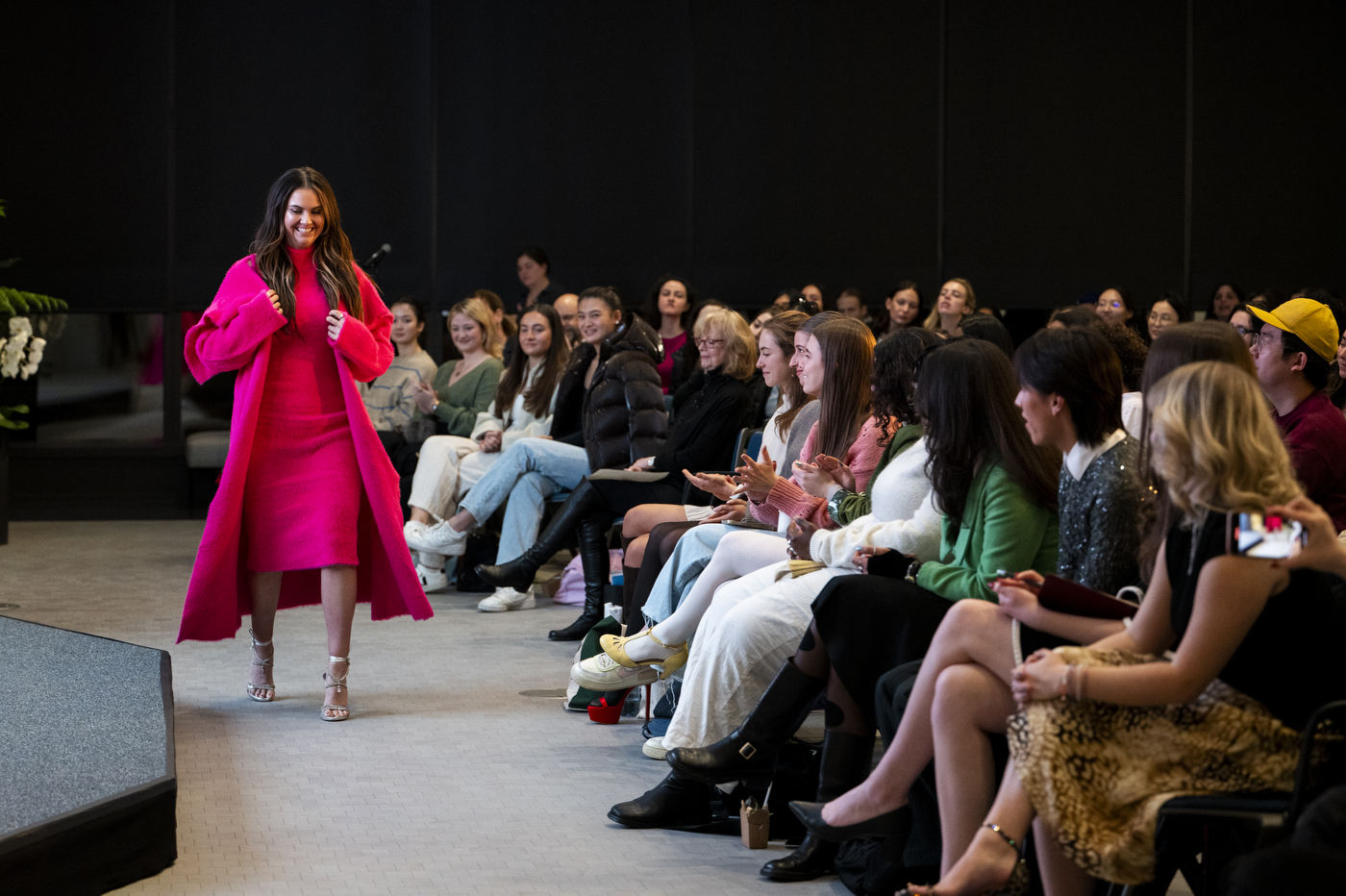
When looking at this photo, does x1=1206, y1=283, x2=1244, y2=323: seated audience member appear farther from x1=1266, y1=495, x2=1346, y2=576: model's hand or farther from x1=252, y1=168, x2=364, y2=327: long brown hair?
x1=1266, y1=495, x2=1346, y2=576: model's hand

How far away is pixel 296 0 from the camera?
8.00m

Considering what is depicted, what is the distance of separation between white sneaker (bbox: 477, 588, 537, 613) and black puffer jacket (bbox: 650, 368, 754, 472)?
0.89 m

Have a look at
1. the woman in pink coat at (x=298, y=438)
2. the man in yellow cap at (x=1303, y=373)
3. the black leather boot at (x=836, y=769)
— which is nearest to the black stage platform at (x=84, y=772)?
the woman in pink coat at (x=298, y=438)

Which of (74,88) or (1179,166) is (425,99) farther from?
(1179,166)

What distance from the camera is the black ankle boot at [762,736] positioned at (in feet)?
8.59

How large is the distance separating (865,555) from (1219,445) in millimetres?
926

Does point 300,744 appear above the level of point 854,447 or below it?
below

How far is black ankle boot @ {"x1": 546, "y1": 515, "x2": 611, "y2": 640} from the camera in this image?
194 inches

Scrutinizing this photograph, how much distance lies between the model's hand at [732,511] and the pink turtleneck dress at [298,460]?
0.99 metres

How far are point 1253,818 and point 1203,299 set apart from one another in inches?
294

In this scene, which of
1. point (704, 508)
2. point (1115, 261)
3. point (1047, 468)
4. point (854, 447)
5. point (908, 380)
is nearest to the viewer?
point (1047, 468)

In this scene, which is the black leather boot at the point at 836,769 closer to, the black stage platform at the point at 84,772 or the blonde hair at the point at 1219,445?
the blonde hair at the point at 1219,445

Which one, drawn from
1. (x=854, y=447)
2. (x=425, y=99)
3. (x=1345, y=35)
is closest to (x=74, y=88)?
(x=425, y=99)

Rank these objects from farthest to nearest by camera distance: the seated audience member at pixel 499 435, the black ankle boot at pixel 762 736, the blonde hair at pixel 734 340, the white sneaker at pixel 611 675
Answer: the seated audience member at pixel 499 435 → the blonde hair at pixel 734 340 → the white sneaker at pixel 611 675 → the black ankle boot at pixel 762 736
